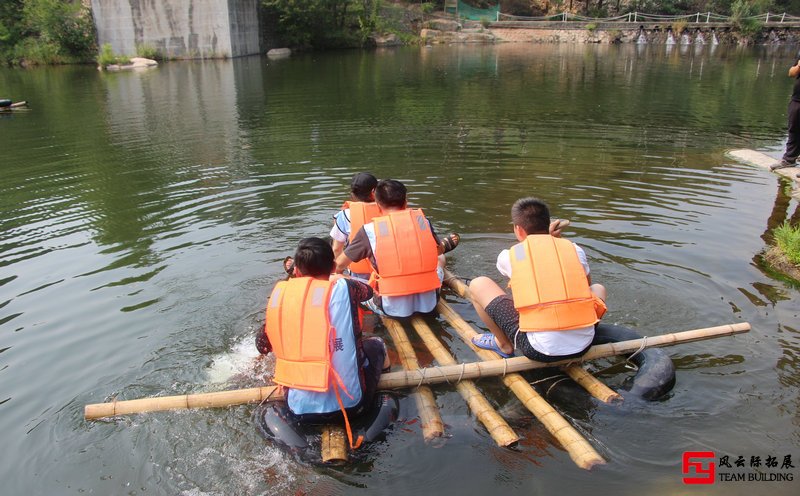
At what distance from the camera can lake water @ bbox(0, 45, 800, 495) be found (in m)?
4.17

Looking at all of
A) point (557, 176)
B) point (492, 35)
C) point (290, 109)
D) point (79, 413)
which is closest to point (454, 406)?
point (79, 413)

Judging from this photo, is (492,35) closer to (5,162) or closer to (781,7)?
(781,7)

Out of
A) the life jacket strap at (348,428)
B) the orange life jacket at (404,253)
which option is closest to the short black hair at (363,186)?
the orange life jacket at (404,253)

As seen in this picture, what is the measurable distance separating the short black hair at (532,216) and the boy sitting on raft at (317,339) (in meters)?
1.55

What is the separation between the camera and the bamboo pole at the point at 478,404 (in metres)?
4.06

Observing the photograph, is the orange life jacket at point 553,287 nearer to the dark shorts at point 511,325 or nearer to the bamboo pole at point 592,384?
the dark shorts at point 511,325

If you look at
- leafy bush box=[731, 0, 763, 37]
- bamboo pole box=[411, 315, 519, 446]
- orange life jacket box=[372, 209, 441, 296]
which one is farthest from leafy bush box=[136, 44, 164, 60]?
leafy bush box=[731, 0, 763, 37]

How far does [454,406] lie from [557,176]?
7481 mm

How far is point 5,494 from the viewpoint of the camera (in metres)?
4.07

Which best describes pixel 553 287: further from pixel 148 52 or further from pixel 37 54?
pixel 37 54

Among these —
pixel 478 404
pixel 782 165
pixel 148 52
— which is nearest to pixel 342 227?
pixel 478 404

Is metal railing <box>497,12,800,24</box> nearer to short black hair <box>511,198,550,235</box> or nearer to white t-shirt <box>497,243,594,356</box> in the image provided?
short black hair <box>511,198,550,235</box>

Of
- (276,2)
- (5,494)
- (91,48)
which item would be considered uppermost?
(276,2)

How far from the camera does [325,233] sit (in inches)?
346
